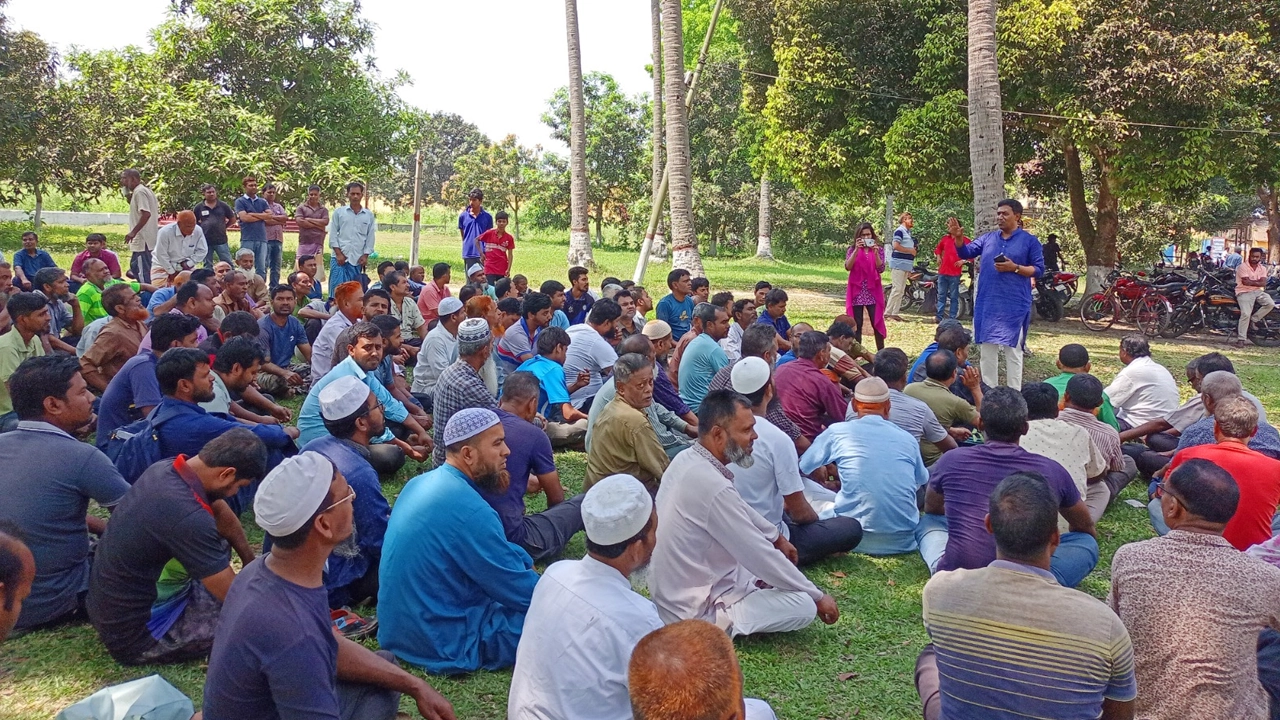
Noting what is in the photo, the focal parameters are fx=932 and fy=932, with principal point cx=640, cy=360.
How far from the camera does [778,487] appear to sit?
5387 mm

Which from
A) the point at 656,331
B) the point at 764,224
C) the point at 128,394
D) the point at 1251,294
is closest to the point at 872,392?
the point at 656,331

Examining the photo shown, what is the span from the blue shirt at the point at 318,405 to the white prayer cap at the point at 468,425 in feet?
4.59

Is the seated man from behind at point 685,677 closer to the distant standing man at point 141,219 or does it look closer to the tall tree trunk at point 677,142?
the distant standing man at point 141,219

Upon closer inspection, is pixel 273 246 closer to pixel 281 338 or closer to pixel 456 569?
pixel 281 338

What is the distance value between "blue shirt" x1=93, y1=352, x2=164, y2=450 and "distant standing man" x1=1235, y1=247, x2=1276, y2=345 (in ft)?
53.1

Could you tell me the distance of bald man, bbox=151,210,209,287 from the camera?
1217cm

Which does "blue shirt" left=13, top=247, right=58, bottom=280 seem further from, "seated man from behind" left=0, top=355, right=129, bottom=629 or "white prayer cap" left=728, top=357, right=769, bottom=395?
"white prayer cap" left=728, top=357, right=769, bottom=395

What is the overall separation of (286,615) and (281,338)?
6.90 meters

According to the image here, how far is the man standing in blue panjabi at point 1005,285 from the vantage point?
974 cm

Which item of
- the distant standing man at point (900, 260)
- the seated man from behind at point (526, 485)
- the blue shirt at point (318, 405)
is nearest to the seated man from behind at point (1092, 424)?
the seated man from behind at point (526, 485)

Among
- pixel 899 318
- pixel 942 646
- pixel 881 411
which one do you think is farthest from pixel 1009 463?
pixel 899 318

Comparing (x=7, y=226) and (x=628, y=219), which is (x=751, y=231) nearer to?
(x=628, y=219)

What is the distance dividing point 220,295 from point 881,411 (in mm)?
7101

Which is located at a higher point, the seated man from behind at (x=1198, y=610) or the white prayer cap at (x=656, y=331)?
the white prayer cap at (x=656, y=331)
